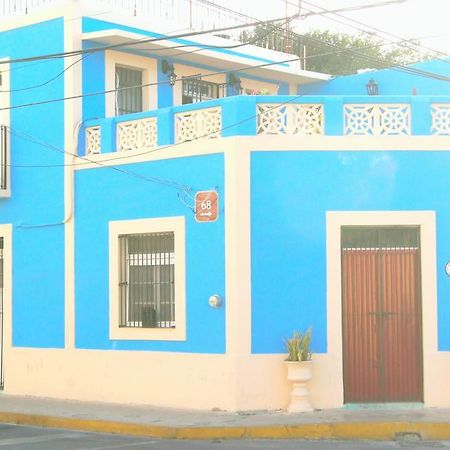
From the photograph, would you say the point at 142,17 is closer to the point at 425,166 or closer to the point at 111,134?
the point at 111,134

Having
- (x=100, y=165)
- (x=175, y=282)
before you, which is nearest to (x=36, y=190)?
(x=100, y=165)

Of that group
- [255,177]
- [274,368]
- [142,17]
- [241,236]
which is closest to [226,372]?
[274,368]

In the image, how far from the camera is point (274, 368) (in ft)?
44.3

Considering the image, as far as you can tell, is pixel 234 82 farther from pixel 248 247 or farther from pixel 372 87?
pixel 248 247

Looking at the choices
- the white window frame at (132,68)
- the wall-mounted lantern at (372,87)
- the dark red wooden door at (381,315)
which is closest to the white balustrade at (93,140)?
the white window frame at (132,68)

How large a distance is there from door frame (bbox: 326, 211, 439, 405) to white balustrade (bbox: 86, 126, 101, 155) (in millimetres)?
4150

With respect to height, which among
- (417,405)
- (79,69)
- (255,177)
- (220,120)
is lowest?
(417,405)

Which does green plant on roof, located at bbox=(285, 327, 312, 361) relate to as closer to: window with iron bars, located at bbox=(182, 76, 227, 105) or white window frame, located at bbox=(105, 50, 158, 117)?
white window frame, located at bbox=(105, 50, 158, 117)

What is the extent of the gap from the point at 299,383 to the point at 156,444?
2.49 m

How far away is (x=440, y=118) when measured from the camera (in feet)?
45.4

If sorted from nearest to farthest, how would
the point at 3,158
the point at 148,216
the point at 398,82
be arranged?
the point at 148,216 < the point at 3,158 < the point at 398,82

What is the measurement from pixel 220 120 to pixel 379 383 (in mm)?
4349

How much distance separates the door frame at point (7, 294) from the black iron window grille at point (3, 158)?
75 cm

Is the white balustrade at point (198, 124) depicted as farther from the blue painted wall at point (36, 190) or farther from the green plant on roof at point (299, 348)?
the green plant on roof at point (299, 348)
